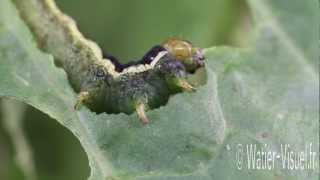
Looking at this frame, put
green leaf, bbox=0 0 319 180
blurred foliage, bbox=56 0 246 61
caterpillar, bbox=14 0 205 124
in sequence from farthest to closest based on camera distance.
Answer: blurred foliage, bbox=56 0 246 61, caterpillar, bbox=14 0 205 124, green leaf, bbox=0 0 319 180

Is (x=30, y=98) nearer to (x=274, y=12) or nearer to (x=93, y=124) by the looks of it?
(x=93, y=124)

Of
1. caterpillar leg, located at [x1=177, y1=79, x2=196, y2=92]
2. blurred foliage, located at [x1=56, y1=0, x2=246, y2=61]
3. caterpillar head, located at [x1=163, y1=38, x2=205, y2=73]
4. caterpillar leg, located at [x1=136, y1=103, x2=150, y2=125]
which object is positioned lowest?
caterpillar leg, located at [x1=136, y1=103, x2=150, y2=125]

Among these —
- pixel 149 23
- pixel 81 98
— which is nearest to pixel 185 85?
pixel 81 98

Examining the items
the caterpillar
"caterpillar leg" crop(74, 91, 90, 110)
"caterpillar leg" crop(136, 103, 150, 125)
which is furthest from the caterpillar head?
"caterpillar leg" crop(74, 91, 90, 110)

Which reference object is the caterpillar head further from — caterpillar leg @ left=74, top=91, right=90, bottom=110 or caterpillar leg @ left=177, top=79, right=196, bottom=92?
caterpillar leg @ left=74, top=91, right=90, bottom=110

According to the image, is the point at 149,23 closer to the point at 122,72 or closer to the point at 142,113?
the point at 122,72

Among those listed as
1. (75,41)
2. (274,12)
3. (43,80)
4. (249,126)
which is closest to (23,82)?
(43,80)

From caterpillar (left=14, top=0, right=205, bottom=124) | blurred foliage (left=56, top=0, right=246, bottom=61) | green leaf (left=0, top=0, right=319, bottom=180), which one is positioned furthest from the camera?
blurred foliage (left=56, top=0, right=246, bottom=61)

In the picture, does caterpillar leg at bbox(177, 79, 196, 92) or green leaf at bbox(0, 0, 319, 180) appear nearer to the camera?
green leaf at bbox(0, 0, 319, 180)
